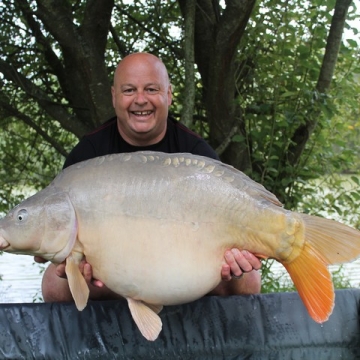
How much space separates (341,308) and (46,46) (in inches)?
79.3

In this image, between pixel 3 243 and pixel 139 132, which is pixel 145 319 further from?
pixel 139 132

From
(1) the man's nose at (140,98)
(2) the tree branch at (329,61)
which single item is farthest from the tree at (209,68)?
(1) the man's nose at (140,98)

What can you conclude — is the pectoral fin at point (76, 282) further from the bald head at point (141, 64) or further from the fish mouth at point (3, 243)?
the bald head at point (141, 64)

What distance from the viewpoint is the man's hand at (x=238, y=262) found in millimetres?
1707

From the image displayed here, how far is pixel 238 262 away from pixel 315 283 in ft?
0.63

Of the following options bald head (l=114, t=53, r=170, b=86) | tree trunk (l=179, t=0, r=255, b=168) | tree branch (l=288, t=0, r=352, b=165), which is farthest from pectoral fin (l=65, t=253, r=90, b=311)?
tree branch (l=288, t=0, r=352, b=165)

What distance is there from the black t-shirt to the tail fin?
2.21ft

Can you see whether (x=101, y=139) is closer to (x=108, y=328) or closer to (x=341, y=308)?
(x=108, y=328)

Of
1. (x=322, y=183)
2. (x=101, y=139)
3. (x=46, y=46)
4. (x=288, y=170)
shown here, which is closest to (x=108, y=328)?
(x=101, y=139)

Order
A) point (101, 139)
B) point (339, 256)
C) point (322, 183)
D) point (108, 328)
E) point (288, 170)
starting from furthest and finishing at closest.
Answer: point (322, 183), point (288, 170), point (101, 139), point (108, 328), point (339, 256)

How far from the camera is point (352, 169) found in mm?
3369

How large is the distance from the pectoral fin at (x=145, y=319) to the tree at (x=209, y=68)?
1.34 metres

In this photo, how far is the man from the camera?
220cm

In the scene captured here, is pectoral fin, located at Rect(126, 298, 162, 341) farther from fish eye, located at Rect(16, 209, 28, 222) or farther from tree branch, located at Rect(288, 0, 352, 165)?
tree branch, located at Rect(288, 0, 352, 165)
